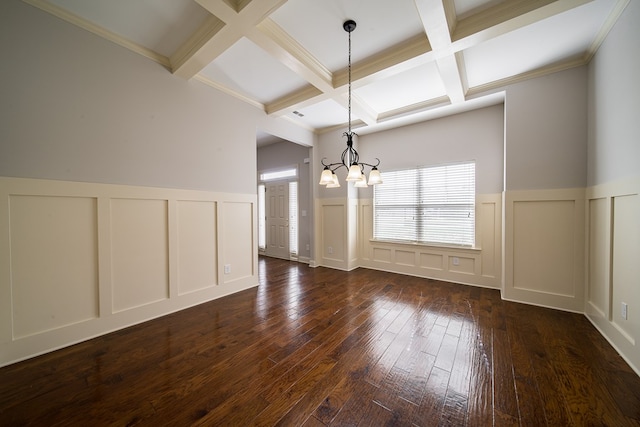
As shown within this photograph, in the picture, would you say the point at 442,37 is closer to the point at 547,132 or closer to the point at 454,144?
the point at 547,132

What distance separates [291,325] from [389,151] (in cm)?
370

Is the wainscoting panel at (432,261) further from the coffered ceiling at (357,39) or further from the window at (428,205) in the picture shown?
the coffered ceiling at (357,39)

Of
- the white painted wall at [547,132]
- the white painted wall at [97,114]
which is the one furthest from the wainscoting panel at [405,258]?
the white painted wall at [97,114]

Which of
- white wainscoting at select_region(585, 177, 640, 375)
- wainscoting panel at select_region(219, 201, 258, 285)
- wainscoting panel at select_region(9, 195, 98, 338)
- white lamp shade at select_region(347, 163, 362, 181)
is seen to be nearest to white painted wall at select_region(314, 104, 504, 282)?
white wainscoting at select_region(585, 177, 640, 375)

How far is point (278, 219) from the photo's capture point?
6195 millimetres

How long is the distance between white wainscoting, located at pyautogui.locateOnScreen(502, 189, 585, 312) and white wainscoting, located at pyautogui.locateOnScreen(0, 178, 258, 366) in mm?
4071

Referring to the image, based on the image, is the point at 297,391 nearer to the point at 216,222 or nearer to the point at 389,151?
the point at 216,222

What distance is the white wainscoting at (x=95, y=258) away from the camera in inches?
75.4

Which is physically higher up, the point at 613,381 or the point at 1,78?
the point at 1,78

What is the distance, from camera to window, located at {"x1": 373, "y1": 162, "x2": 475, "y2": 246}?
390cm

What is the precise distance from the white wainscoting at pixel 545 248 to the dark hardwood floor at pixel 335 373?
0.88 ft

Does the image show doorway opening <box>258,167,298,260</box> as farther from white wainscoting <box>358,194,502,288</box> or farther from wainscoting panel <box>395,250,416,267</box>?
wainscoting panel <box>395,250,416,267</box>

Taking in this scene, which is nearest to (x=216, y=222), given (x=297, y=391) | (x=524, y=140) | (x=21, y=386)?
(x=21, y=386)

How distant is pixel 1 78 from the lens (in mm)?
1842
